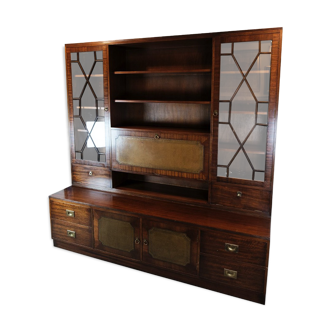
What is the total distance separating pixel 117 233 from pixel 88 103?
1.25 metres

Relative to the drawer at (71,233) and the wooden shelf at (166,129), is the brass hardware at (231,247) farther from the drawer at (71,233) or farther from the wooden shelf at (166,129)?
the drawer at (71,233)

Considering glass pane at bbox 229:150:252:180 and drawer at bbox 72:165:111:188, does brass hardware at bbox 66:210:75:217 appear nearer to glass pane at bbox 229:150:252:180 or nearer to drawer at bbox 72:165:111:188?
drawer at bbox 72:165:111:188

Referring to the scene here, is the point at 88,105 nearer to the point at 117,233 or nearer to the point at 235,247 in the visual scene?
the point at 117,233

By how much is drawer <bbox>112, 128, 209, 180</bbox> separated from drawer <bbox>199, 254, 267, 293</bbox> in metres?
0.70

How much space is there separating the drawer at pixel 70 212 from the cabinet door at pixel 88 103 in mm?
472

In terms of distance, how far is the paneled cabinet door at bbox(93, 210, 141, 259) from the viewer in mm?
2807

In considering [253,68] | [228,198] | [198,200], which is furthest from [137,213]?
[253,68]

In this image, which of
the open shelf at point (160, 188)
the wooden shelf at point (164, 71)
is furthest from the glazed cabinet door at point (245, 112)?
the open shelf at point (160, 188)

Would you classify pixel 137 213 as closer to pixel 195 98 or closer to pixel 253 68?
pixel 195 98

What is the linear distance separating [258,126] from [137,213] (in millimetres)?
1187

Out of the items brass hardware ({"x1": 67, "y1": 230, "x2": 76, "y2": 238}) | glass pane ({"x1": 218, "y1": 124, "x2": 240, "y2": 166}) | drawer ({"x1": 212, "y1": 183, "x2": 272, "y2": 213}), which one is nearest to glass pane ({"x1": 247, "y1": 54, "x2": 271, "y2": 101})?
glass pane ({"x1": 218, "y1": 124, "x2": 240, "y2": 166})

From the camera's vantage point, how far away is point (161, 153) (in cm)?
295

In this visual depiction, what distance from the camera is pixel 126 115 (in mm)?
3238

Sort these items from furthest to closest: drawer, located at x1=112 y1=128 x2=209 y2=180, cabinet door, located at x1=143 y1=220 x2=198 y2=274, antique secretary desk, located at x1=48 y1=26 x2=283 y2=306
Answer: drawer, located at x1=112 y1=128 x2=209 y2=180 → cabinet door, located at x1=143 y1=220 x2=198 y2=274 → antique secretary desk, located at x1=48 y1=26 x2=283 y2=306
